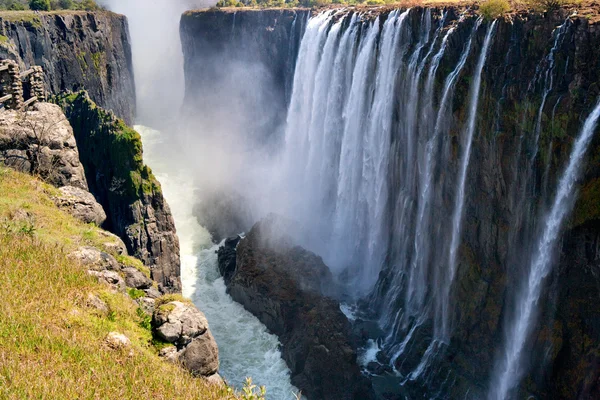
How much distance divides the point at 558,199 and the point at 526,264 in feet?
10.1

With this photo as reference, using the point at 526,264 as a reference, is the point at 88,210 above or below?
above

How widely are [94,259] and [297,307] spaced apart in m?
15.3

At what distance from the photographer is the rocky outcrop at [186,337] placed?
11.4 meters

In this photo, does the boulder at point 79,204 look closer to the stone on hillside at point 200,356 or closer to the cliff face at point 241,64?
Answer: the stone on hillside at point 200,356

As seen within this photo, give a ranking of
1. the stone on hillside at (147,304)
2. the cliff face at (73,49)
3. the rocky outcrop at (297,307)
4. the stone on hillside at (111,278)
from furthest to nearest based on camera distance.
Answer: the cliff face at (73,49) → the rocky outcrop at (297,307) → the stone on hillside at (147,304) → the stone on hillside at (111,278)

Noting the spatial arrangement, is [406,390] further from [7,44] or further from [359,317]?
[7,44]

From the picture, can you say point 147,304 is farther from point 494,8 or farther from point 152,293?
point 494,8

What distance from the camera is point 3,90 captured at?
1898 cm

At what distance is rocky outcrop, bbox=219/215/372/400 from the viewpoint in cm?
2256

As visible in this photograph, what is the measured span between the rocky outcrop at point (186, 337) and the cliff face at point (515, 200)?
12.7m

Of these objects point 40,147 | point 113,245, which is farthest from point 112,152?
point 113,245

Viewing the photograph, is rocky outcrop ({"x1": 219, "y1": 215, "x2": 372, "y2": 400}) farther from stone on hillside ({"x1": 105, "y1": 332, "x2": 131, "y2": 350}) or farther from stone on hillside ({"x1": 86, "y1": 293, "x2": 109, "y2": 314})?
stone on hillside ({"x1": 105, "y1": 332, "x2": 131, "y2": 350})

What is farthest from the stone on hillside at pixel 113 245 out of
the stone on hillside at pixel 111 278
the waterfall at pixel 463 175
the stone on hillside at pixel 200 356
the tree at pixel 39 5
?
the tree at pixel 39 5

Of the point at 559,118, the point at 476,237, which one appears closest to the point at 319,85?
the point at 476,237
